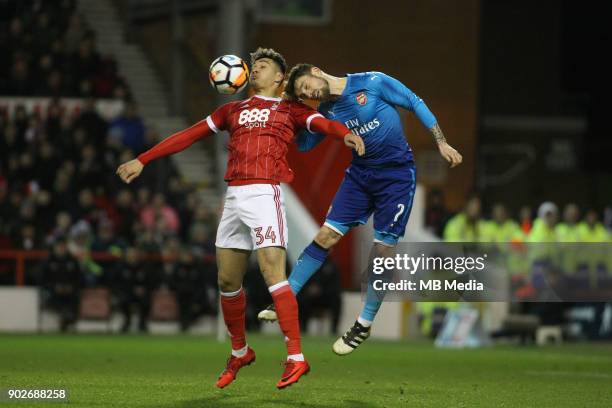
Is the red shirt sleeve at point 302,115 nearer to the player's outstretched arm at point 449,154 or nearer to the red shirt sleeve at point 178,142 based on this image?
the red shirt sleeve at point 178,142

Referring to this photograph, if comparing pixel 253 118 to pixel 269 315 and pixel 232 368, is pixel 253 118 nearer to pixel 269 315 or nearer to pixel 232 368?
pixel 269 315

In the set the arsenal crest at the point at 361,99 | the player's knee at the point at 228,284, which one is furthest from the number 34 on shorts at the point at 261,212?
the arsenal crest at the point at 361,99

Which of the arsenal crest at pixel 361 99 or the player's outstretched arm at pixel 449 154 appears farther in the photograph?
the arsenal crest at pixel 361 99

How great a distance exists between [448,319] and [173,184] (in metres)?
5.93

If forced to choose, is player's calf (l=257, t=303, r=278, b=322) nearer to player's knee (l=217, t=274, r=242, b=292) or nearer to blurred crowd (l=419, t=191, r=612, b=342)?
player's knee (l=217, t=274, r=242, b=292)

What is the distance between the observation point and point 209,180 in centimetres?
2566

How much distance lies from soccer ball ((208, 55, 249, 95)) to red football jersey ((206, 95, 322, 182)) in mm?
124

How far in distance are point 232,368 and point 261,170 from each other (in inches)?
58.1

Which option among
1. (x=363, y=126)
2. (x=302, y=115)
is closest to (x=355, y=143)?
(x=302, y=115)

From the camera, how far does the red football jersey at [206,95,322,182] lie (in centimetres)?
949

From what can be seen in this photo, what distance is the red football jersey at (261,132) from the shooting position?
9.49m

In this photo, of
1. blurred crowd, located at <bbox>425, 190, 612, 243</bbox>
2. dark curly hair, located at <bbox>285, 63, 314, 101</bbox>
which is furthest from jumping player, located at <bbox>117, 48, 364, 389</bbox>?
blurred crowd, located at <bbox>425, 190, 612, 243</bbox>

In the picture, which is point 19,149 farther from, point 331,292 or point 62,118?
point 331,292

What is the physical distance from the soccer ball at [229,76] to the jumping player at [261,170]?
0.08m
